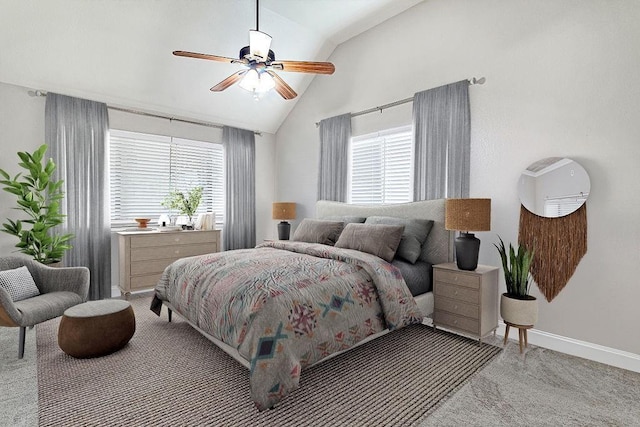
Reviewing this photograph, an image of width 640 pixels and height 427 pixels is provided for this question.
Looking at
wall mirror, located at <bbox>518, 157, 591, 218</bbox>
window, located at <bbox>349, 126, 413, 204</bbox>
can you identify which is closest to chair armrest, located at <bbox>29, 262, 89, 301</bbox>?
window, located at <bbox>349, 126, 413, 204</bbox>

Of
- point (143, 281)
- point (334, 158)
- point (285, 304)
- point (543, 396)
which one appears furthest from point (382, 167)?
point (143, 281)

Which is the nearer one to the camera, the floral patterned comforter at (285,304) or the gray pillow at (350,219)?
the floral patterned comforter at (285,304)

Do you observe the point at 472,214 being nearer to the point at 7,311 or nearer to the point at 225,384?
the point at 225,384

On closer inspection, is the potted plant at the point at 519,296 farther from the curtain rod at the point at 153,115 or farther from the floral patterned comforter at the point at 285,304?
the curtain rod at the point at 153,115

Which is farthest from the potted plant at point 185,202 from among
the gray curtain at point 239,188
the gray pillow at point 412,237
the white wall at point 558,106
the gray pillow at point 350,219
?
the white wall at point 558,106

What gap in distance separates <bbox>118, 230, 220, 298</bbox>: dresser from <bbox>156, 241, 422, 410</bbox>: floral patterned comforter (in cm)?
139

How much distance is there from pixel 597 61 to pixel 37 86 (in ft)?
18.7

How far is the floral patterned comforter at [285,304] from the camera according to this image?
182cm

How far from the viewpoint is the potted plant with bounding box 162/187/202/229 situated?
4.76 metres

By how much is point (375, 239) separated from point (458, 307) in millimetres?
945

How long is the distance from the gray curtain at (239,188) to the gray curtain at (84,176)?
168 centimetres

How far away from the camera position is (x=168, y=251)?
14.3 feet

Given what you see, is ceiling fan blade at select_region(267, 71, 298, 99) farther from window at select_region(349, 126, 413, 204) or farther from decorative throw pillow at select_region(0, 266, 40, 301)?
decorative throw pillow at select_region(0, 266, 40, 301)

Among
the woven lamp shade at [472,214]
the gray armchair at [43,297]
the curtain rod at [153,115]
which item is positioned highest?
the curtain rod at [153,115]
